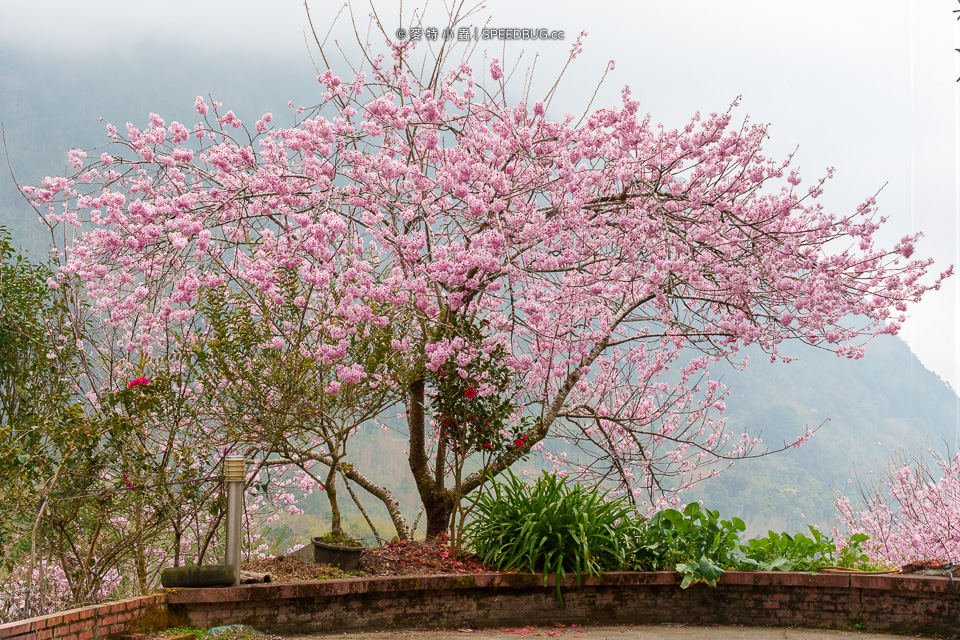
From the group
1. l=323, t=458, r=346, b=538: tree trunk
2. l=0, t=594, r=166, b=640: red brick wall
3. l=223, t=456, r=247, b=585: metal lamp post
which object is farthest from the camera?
l=323, t=458, r=346, b=538: tree trunk

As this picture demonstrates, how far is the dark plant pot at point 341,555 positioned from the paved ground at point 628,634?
2.23 ft

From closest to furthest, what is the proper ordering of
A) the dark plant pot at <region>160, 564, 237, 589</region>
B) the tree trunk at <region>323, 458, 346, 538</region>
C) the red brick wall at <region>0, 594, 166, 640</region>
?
1. the red brick wall at <region>0, 594, 166, 640</region>
2. the dark plant pot at <region>160, 564, 237, 589</region>
3. the tree trunk at <region>323, 458, 346, 538</region>

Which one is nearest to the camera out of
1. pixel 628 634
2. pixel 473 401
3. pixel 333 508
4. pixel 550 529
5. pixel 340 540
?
pixel 628 634

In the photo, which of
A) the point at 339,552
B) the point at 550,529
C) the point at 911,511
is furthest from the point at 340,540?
the point at 911,511

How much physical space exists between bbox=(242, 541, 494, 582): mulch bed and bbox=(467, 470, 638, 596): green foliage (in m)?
0.22

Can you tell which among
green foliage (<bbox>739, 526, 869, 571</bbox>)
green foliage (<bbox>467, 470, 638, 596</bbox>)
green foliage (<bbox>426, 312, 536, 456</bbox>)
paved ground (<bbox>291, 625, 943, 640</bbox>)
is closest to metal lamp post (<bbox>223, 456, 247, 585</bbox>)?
paved ground (<bbox>291, 625, 943, 640</bbox>)

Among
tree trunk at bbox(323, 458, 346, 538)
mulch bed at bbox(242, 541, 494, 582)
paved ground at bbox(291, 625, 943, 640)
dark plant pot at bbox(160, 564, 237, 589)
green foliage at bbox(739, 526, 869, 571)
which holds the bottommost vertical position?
paved ground at bbox(291, 625, 943, 640)

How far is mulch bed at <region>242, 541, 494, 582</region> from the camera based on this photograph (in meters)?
5.21

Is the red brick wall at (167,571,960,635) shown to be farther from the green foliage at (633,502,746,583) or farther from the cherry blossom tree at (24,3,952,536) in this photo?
the cherry blossom tree at (24,3,952,536)

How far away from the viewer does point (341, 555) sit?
5418 millimetres

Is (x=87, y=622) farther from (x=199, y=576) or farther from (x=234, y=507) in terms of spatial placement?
(x=234, y=507)

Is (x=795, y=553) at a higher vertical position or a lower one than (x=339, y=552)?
lower

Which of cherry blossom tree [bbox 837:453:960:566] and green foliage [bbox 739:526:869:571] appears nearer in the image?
green foliage [bbox 739:526:869:571]

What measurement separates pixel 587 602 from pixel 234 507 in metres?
2.74
